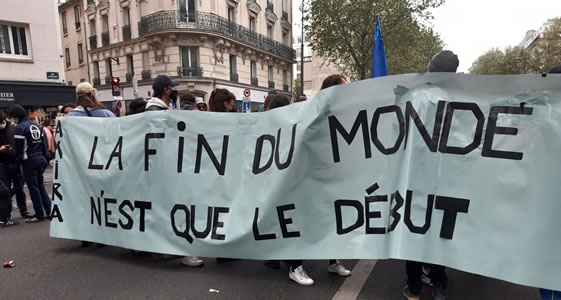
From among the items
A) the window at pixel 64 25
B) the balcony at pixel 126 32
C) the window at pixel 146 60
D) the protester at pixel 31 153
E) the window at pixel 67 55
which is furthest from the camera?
the window at pixel 67 55

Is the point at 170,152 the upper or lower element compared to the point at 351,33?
lower

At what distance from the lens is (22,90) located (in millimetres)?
14820

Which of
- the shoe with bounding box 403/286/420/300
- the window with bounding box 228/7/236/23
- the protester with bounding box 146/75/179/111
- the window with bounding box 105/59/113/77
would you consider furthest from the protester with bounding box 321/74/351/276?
the window with bounding box 105/59/113/77

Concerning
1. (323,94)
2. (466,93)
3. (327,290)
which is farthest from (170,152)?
(466,93)

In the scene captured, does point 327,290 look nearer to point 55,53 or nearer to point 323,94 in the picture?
point 323,94

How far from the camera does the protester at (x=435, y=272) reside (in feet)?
8.98

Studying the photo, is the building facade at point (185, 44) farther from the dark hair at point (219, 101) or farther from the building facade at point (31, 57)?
the dark hair at point (219, 101)

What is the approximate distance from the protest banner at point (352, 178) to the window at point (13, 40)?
14852 mm

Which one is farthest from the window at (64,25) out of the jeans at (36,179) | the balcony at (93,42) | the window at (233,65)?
the jeans at (36,179)

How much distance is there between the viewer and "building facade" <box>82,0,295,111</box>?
22.2m

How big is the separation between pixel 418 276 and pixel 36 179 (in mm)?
5486

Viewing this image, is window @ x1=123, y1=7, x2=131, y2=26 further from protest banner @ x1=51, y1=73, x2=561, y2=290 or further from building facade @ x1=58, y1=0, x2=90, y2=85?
protest banner @ x1=51, y1=73, x2=561, y2=290

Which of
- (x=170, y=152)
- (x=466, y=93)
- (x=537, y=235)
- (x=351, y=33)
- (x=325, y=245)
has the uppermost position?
(x=351, y=33)

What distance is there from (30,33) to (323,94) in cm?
1728
